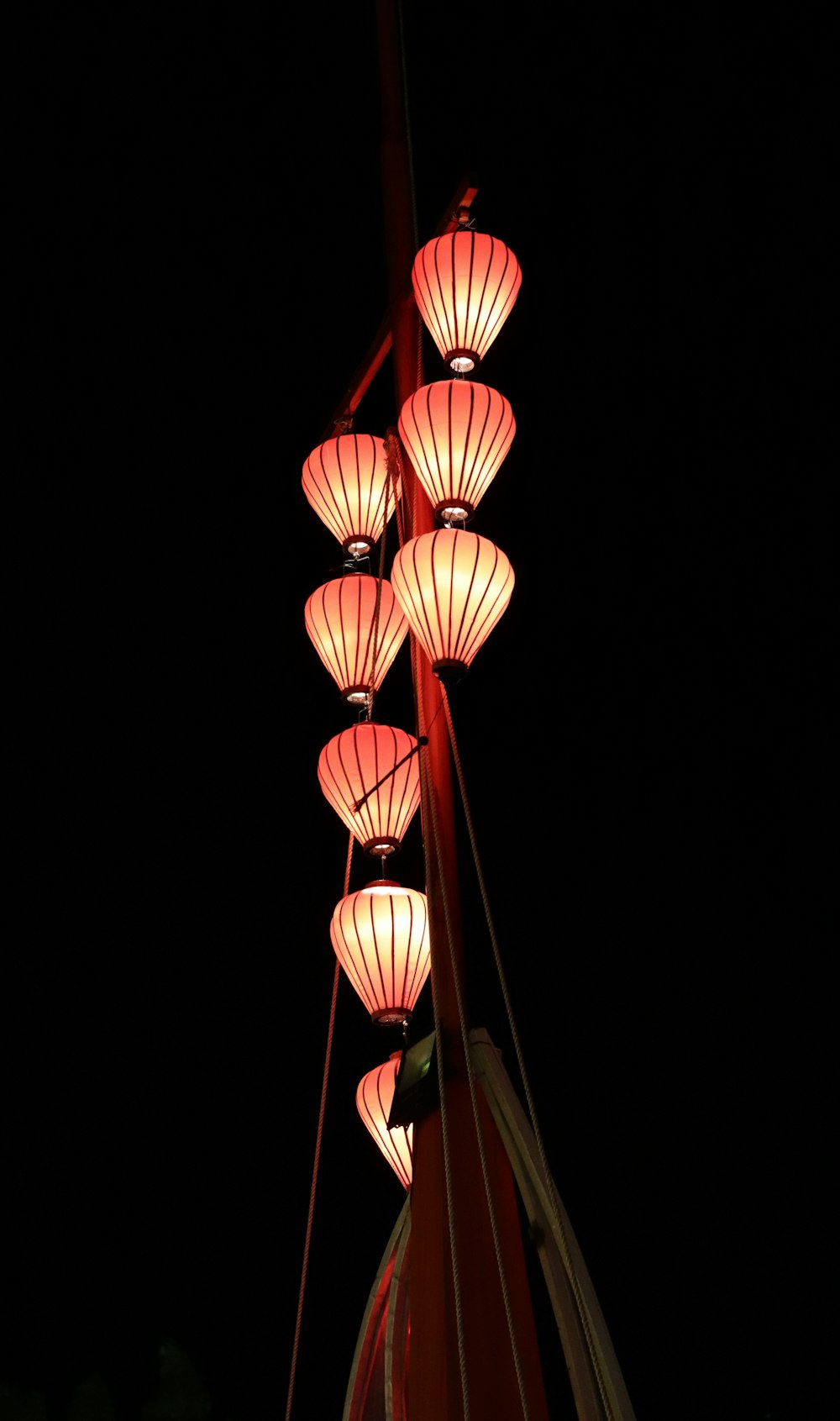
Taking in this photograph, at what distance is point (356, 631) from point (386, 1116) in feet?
5.03

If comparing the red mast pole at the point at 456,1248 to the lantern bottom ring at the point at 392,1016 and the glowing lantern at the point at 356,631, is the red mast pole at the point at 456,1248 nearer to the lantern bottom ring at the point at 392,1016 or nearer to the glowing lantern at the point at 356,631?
the lantern bottom ring at the point at 392,1016

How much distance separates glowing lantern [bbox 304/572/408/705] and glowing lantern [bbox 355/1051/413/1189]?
3.86 feet

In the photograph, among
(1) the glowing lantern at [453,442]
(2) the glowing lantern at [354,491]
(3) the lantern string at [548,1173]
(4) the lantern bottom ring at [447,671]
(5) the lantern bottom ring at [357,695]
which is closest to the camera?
(3) the lantern string at [548,1173]

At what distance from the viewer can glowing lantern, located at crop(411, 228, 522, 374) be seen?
4.52 m

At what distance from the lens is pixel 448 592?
13.4 ft

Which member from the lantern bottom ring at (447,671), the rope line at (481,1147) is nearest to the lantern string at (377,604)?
the lantern bottom ring at (447,671)

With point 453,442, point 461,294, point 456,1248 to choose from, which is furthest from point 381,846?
point 461,294

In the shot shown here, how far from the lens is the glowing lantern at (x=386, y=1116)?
4.41 meters

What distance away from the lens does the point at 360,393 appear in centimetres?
504

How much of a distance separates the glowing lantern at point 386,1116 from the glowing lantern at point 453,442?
5.45 feet

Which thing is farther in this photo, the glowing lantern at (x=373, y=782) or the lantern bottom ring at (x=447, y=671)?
the glowing lantern at (x=373, y=782)

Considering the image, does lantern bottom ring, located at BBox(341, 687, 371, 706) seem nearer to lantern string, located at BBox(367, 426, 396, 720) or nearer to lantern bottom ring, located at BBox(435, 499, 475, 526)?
lantern string, located at BBox(367, 426, 396, 720)

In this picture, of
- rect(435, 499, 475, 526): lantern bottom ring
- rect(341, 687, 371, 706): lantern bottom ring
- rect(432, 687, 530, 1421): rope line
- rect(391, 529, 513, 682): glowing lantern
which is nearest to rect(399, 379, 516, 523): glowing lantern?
rect(435, 499, 475, 526): lantern bottom ring

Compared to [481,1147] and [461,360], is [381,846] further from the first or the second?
[461,360]
